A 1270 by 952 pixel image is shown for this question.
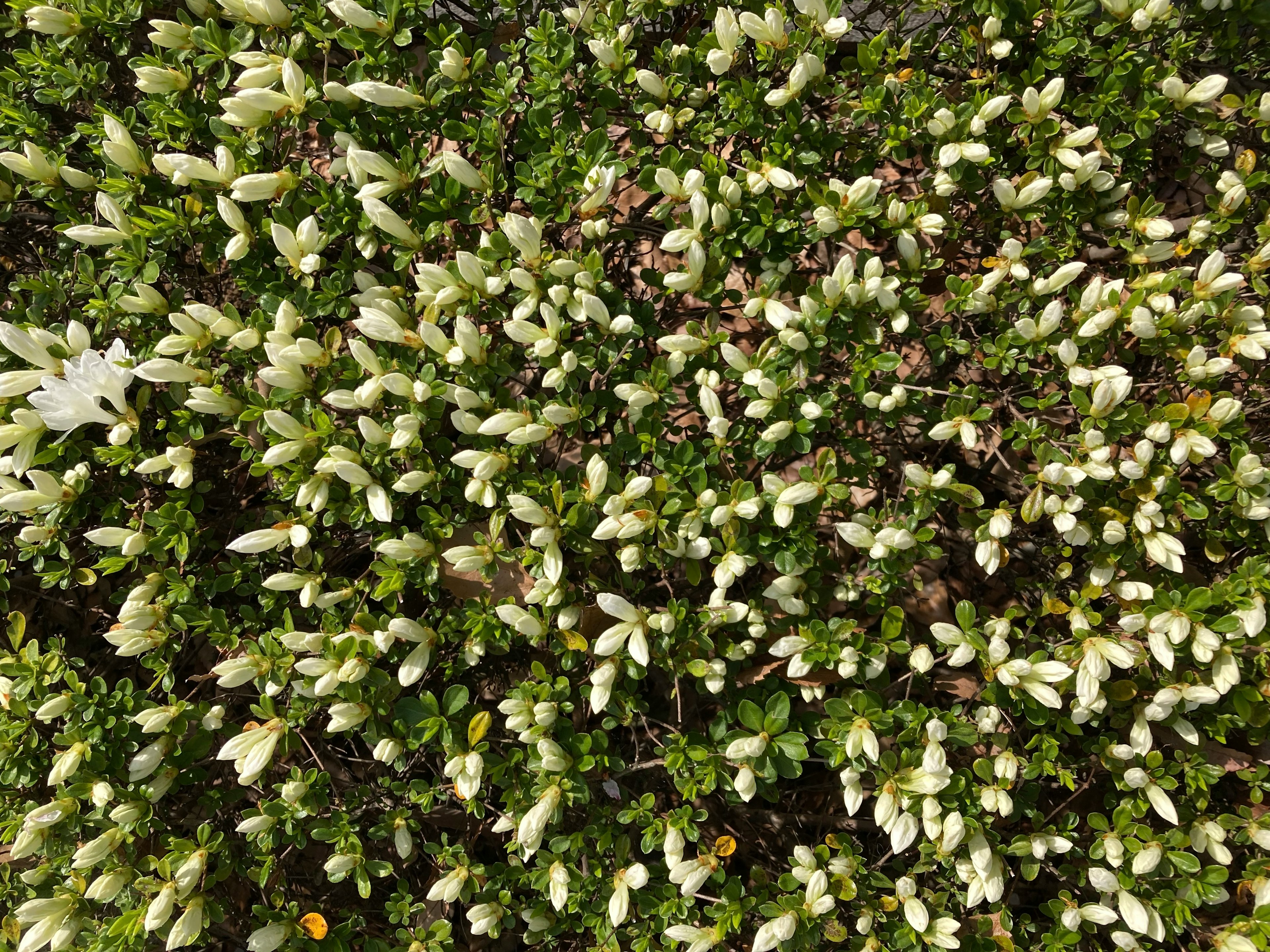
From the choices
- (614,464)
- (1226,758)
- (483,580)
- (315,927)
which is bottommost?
(315,927)

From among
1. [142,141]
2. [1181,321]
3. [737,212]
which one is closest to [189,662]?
[142,141]

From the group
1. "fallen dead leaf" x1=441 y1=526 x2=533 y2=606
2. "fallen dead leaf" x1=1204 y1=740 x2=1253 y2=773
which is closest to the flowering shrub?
"fallen dead leaf" x1=441 y1=526 x2=533 y2=606

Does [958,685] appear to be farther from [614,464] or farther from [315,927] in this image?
[315,927]

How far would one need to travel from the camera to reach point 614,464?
2297 millimetres

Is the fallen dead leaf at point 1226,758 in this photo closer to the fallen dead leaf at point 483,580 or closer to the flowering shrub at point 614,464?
the flowering shrub at point 614,464

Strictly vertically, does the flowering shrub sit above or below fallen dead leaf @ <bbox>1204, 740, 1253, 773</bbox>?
above

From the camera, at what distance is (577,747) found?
225 centimetres

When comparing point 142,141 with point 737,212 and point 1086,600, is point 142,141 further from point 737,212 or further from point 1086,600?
point 1086,600

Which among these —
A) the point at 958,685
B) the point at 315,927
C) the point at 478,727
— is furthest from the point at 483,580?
the point at 958,685

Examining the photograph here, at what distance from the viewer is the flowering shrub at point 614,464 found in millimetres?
2170

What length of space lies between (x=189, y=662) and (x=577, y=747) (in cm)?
150

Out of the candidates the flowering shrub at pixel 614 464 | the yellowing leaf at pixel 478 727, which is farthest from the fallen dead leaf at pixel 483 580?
the yellowing leaf at pixel 478 727

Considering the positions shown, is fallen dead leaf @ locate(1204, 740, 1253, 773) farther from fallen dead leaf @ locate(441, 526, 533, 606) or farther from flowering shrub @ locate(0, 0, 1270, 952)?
fallen dead leaf @ locate(441, 526, 533, 606)

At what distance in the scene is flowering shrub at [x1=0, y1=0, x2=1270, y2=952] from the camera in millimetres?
2170
